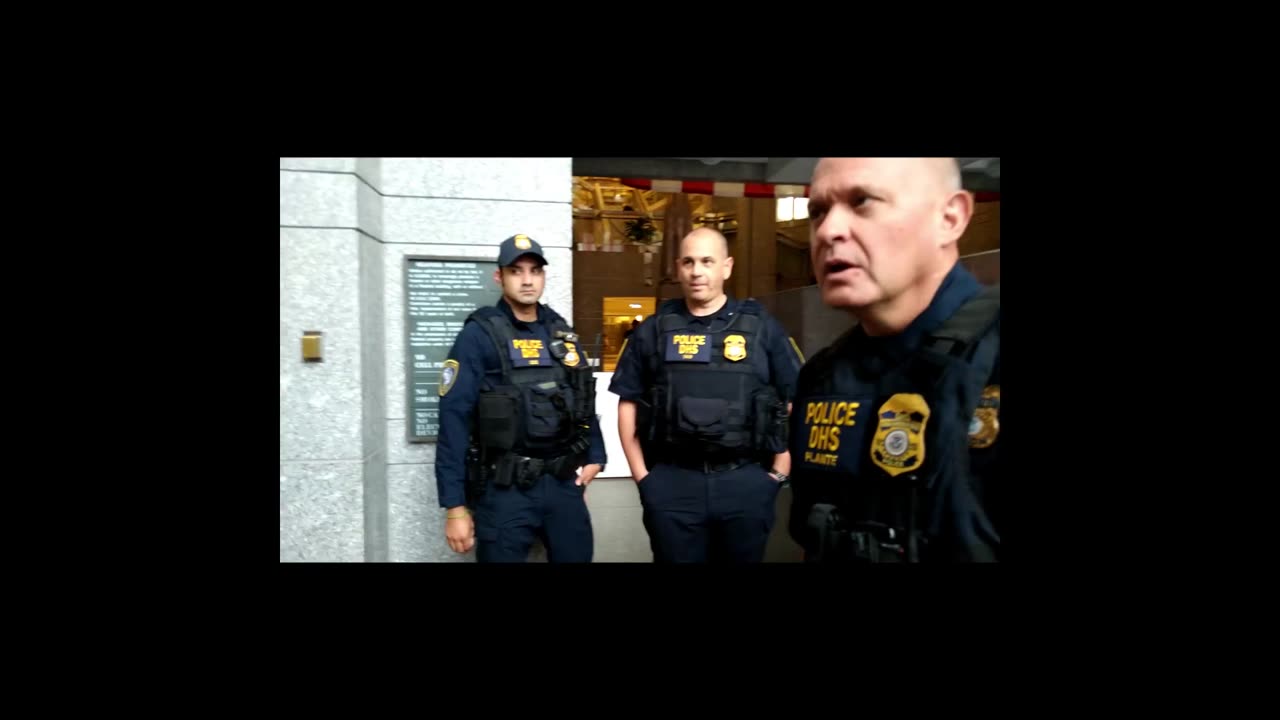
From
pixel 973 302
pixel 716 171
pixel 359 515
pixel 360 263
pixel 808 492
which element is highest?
pixel 716 171

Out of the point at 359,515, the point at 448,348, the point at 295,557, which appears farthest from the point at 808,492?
the point at 295,557

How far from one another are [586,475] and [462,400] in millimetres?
762

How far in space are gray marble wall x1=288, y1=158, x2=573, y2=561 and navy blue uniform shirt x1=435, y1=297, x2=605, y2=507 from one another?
0.39 meters

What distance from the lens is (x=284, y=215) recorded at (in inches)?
98.3

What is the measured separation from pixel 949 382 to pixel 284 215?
2.92 metres

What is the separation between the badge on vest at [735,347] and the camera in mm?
2611

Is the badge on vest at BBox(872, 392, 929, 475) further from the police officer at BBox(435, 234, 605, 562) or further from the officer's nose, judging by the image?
the police officer at BBox(435, 234, 605, 562)

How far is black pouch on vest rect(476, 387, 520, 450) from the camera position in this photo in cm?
255

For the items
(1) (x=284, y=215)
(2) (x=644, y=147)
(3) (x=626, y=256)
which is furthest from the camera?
(3) (x=626, y=256)

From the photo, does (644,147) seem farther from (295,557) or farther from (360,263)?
(295,557)

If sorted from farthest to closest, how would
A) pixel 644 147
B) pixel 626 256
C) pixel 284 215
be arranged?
pixel 626 256, pixel 284 215, pixel 644 147

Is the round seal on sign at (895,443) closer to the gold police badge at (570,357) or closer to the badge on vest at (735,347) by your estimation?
the badge on vest at (735,347)

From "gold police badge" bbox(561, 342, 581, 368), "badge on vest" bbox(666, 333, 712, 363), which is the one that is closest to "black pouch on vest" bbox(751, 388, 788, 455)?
"badge on vest" bbox(666, 333, 712, 363)

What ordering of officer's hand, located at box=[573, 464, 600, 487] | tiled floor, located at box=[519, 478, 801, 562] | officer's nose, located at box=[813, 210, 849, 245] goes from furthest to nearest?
1. tiled floor, located at box=[519, 478, 801, 562]
2. officer's hand, located at box=[573, 464, 600, 487]
3. officer's nose, located at box=[813, 210, 849, 245]
